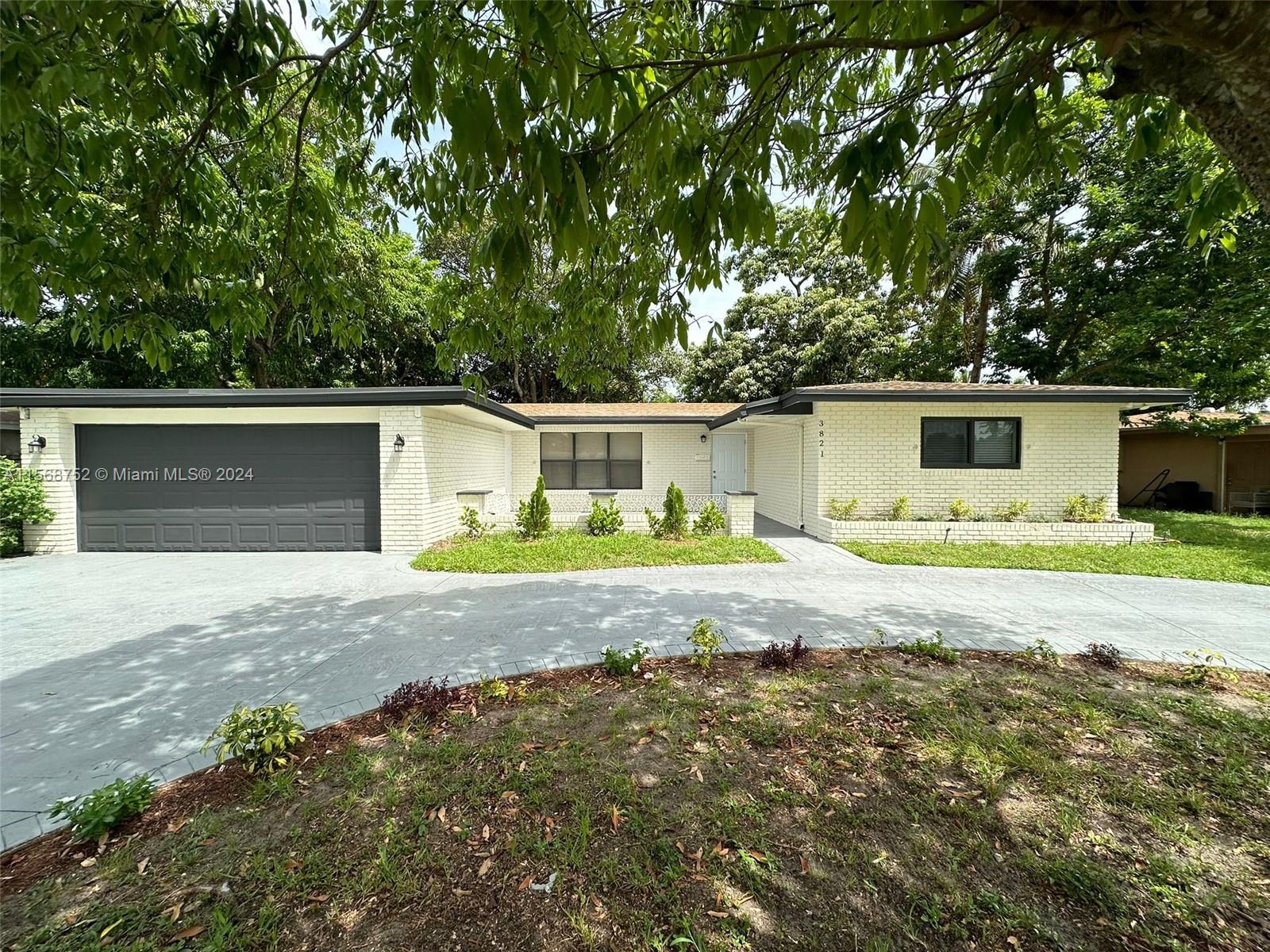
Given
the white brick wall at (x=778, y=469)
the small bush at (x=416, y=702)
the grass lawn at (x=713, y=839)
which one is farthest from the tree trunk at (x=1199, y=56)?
the white brick wall at (x=778, y=469)

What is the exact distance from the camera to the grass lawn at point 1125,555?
23.3 feet

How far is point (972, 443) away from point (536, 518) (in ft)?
28.8

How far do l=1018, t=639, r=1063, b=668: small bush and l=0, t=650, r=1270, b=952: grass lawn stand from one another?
0.64 metres

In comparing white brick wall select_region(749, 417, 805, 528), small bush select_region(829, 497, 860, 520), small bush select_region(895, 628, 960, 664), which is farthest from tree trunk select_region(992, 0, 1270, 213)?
white brick wall select_region(749, 417, 805, 528)

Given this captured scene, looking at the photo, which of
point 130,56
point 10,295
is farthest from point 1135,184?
point 10,295

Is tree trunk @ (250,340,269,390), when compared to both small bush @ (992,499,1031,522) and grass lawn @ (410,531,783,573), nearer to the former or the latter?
grass lawn @ (410,531,783,573)

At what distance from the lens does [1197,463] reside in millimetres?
15352

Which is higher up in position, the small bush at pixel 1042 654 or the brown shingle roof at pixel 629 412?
the brown shingle roof at pixel 629 412

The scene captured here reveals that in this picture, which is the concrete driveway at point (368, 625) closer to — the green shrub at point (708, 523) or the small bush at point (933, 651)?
the small bush at point (933, 651)

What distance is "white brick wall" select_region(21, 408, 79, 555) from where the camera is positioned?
8.54m

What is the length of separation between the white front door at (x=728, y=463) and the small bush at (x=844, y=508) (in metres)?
4.64

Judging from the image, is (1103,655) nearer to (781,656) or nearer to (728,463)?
(781,656)

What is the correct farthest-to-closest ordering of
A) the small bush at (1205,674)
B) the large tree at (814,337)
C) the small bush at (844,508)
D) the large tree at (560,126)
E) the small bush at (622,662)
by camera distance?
the large tree at (814,337)
the small bush at (844,508)
the small bush at (622,662)
the small bush at (1205,674)
the large tree at (560,126)

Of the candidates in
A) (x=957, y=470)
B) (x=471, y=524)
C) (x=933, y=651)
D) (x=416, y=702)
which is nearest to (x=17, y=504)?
(x=471, y=524)
